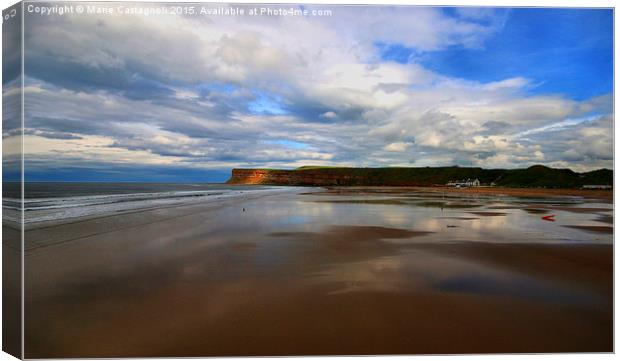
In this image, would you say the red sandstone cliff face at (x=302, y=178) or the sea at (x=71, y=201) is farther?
the red sandstone cliff face at (x=302, y=178)

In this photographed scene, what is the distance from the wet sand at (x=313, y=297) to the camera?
3.32m

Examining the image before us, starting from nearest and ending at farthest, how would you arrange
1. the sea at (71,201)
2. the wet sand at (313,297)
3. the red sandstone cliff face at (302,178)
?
the wet sand at (313,297), the sea at (71,201), the red sandstone cliff face at (302,178)

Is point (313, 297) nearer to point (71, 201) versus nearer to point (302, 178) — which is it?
point (71, 201)

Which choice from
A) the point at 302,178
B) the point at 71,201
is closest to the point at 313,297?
the point at 71,201

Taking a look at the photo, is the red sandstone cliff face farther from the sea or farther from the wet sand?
the wet sand

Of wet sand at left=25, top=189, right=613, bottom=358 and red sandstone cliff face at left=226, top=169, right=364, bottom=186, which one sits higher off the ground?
red sandstone cliff face at left=226, top=169, right=364, bottom=186

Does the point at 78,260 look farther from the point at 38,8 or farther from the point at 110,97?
the point at 38,8

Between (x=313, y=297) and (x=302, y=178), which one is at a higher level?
(x=302, y=178)

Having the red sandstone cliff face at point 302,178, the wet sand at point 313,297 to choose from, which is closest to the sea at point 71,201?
the wet sand at point 313,297

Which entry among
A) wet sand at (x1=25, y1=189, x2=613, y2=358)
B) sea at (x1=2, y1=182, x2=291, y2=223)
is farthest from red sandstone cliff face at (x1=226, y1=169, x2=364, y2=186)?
wet sand at (x1=25, y1=189, x2=613, y2=358)

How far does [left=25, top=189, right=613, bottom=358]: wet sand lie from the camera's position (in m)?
3.32

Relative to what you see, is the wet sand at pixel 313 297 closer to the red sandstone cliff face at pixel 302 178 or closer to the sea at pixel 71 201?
the sea at pixel 71 201

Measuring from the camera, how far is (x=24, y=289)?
12.2ft

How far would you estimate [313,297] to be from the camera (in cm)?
405
